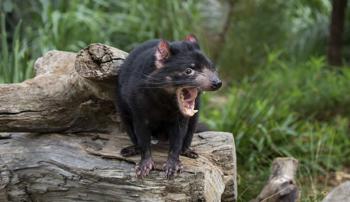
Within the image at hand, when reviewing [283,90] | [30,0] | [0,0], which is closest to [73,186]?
[0,0]

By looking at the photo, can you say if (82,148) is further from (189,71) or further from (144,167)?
(189,71)

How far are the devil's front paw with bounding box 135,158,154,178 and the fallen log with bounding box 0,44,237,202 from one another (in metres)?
0.03

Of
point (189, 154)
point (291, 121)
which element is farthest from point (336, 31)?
point (189, 154)

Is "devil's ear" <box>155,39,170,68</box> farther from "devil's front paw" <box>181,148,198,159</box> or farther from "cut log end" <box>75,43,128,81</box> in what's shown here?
"devil's front paw" <box>181,148,198,159</box>

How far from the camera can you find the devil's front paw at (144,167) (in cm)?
292

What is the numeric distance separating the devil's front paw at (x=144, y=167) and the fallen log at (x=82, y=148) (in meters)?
0.03

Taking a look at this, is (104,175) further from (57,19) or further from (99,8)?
(99,8)

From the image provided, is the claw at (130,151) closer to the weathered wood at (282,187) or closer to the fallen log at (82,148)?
the fallen log at (82,148)

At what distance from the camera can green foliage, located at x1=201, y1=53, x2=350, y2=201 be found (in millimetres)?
4867

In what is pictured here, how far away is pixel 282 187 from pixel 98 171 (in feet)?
4.16

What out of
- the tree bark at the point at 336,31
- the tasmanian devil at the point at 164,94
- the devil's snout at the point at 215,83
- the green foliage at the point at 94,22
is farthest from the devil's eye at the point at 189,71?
the tree bark at the point at 336,31

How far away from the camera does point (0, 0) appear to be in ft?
18.3

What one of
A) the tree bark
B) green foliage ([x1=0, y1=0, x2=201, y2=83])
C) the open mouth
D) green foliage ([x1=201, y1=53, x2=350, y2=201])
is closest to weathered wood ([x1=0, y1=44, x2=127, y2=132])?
the open mouth

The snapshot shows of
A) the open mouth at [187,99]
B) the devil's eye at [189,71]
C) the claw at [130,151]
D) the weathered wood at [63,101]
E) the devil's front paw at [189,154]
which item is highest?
the devil's eye at [189,71]
